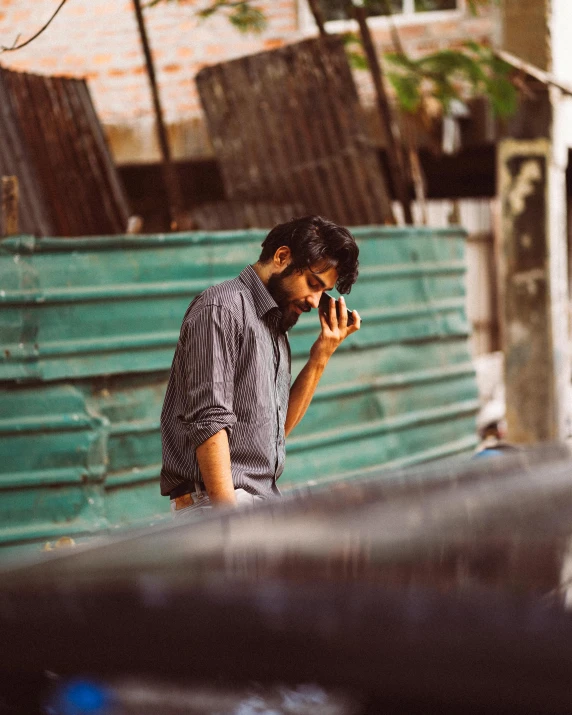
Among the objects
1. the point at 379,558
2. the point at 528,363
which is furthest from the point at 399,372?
the point at 379,558

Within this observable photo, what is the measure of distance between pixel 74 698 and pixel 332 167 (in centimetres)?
522

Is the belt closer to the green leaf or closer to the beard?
the beard

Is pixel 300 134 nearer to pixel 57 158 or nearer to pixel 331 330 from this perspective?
pixel 57 158

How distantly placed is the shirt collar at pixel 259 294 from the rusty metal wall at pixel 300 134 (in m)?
3.32

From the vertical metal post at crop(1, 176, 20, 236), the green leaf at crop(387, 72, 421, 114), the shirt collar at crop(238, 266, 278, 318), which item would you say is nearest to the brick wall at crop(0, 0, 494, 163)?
the green leaf at crop(387, 72, 421, 114)

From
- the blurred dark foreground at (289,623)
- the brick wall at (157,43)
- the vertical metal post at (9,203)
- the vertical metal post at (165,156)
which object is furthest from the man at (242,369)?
the brick wall at (157,43)

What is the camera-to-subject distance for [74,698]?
959mm

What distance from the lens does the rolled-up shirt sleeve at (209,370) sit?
240 centimetres

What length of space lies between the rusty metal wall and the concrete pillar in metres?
1.34

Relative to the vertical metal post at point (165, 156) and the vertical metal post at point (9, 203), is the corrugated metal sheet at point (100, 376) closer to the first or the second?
the vertical metal post at point (9, 203)

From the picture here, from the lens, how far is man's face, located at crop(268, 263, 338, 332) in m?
2.53

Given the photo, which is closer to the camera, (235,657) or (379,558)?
(235,657)

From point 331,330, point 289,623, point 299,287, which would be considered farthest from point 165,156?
point 289,623

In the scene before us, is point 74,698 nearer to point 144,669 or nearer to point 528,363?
point 144,669
